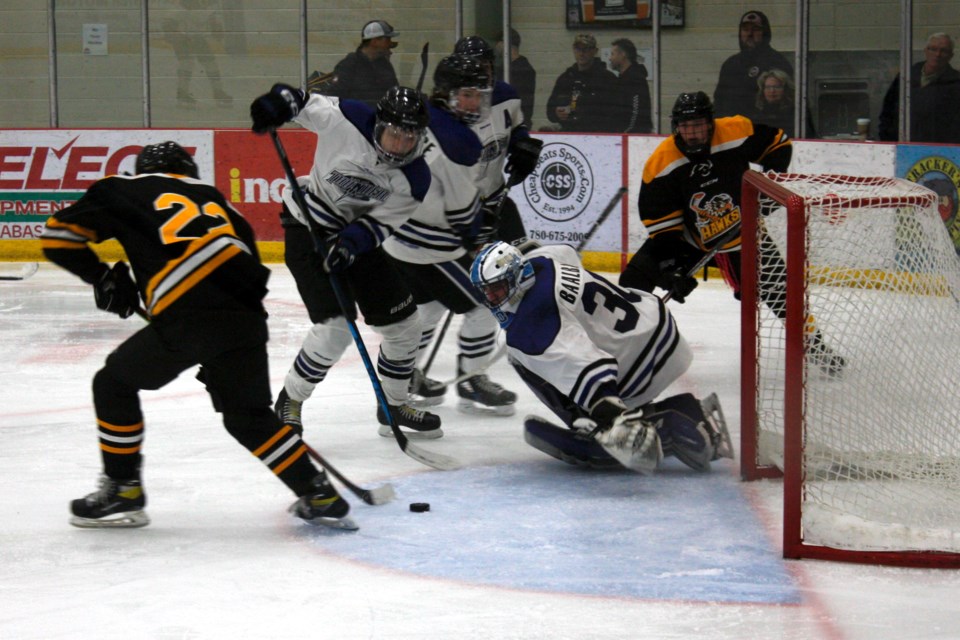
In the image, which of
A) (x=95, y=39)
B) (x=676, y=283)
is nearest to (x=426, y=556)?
(x=676, y=283)

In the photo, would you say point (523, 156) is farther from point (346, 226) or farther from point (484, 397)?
point (346, 226)

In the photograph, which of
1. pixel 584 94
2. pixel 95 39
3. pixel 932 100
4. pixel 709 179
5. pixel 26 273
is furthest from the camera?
pixel 95 39

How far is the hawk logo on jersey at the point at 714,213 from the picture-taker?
15.1ft

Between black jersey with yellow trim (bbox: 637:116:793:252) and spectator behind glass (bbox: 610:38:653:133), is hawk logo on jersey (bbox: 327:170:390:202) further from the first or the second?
spectator behind glass (bbox: 610:38:653:133)

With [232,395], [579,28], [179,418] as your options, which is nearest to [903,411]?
[232,395]

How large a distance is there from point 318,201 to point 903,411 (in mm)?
1699

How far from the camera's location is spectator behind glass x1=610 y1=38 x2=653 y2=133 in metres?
7.59

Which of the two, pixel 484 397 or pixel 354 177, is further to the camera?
pixel 484 397

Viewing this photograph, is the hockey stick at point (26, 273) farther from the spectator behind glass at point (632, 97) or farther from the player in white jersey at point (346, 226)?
the player in white jersey at point (346, 226)

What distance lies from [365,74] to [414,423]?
452 cm

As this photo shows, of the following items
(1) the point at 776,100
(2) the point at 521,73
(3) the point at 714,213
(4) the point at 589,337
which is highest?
(2) the point at 521,73

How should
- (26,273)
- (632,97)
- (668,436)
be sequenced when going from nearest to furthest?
(668,436) → (26,273) → (632,97)

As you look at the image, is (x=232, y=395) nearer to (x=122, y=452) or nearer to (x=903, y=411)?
(x=122, y=452)

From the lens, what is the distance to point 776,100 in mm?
7355
